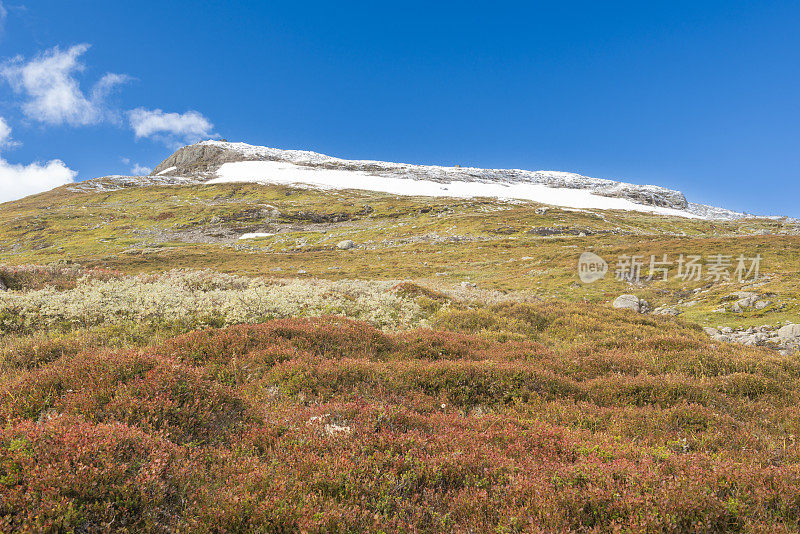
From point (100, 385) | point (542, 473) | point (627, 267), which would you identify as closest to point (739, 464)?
point (542, 473)

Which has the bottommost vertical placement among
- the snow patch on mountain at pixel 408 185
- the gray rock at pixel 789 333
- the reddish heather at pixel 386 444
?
the reddish heather at pixel 386 444

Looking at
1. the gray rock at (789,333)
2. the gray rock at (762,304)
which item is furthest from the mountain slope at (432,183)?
the gray rock at (789,333)

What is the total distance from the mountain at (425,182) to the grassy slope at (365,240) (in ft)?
76.4

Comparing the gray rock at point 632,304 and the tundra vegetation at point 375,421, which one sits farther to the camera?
the gray rock at point 632,304

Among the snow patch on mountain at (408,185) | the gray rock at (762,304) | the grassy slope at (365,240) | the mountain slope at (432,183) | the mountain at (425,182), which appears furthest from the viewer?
the mountain slope at (432,183)

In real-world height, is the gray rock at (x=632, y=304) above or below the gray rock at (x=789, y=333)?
below

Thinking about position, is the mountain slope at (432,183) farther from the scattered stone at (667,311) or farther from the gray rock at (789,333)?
the gray rock at (789,333)

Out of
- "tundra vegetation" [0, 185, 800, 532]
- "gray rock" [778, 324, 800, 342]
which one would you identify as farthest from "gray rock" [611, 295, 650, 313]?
"gray rock" [778, 324, 800, 342]

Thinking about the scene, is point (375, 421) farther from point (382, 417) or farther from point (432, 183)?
point (432, 183)

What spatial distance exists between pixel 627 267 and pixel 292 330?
34.5 meters

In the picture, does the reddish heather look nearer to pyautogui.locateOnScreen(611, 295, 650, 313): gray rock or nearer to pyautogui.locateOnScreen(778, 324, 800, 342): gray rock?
pyautogui.locateOnScreen(778, 324, 800, 342): gray rock

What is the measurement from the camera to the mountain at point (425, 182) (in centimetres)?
15575

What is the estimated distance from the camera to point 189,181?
159 metres

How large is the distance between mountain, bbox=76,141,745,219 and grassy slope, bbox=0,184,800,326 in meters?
23.3
